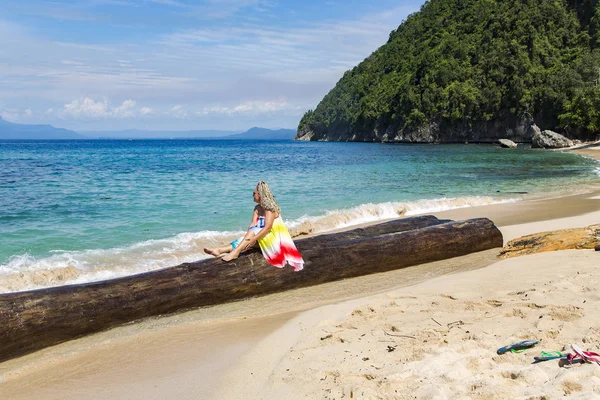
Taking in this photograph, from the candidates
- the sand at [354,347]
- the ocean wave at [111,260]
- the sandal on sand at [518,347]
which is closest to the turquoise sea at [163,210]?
the ocean wave at [111,260]

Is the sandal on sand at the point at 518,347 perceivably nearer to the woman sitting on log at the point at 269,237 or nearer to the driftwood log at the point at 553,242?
the woman sitting on log at the point at 269,237

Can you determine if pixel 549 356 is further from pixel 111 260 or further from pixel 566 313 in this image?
pixel 111 260

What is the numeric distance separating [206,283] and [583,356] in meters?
4.39

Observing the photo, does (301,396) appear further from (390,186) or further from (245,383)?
(390,186)

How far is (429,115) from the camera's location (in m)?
102

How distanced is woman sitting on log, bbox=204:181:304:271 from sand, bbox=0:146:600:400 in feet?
1.80

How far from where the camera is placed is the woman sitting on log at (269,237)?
268 inches

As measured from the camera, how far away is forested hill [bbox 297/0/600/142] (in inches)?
2950

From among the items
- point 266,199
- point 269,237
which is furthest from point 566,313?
point 266,199

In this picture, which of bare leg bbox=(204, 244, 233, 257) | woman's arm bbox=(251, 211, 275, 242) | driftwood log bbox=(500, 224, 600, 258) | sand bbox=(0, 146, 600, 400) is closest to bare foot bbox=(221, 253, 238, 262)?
bare leg bbox=(204, 244, 233, 257)

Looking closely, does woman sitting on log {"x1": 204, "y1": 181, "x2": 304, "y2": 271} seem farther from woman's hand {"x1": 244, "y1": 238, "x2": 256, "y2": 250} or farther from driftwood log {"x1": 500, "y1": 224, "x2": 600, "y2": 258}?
driftwood log {"x1": 500, "y1": 224, "x2": 600, "y2": 258}

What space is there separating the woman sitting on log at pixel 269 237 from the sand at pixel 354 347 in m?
0.55

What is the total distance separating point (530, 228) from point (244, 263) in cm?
793

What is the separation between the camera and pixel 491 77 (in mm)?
93562
